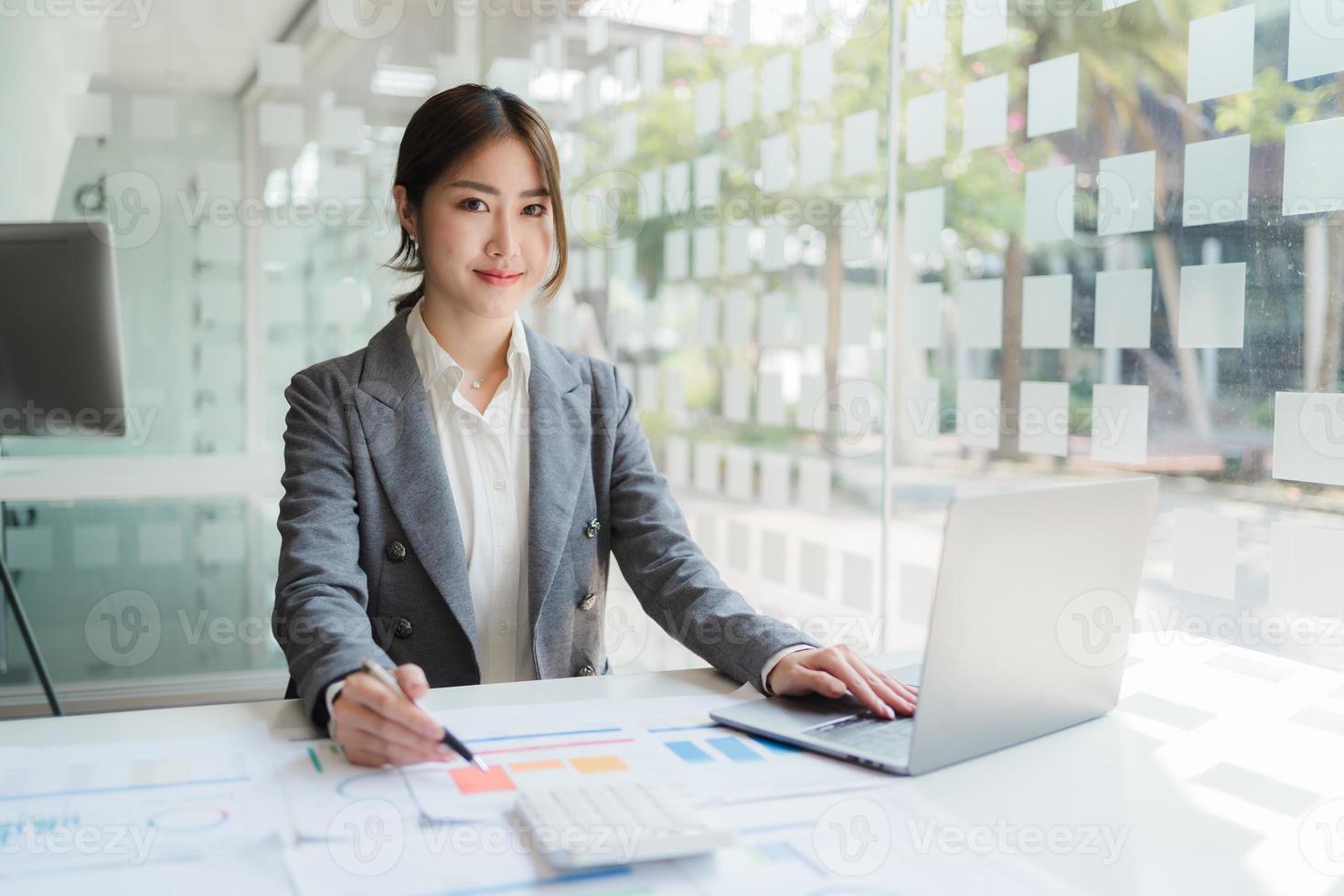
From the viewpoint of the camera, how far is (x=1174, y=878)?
0.83m

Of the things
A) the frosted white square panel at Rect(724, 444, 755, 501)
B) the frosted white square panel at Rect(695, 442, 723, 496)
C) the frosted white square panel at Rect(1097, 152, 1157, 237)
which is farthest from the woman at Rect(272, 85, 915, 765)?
the frosted white square panel at Rect(695, 442, 723, 496)

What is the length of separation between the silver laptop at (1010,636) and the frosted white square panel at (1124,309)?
924 millimetres

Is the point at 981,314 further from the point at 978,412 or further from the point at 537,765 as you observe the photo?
the point at 537,765

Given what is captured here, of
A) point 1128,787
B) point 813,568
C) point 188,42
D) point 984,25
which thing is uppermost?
point 188,42

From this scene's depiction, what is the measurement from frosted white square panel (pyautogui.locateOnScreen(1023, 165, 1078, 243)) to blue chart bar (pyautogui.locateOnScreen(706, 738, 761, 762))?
1.48m

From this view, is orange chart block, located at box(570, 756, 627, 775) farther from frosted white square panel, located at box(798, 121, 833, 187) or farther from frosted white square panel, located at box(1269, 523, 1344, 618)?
frosted white square panel, located at box(798, 121, 833, 187)

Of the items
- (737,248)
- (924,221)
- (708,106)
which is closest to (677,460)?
(737,248)

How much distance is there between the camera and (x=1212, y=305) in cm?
181

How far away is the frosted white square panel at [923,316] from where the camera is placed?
264 centimetres

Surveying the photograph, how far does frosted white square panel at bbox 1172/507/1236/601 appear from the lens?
70.7 inches

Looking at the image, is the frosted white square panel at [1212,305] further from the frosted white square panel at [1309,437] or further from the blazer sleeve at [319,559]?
the blazer sleeve at [319,559]

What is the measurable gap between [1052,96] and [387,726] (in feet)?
6.18

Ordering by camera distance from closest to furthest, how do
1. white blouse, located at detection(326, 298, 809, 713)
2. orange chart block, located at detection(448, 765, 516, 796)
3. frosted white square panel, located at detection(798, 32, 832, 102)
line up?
orange chart block, located at detection(448, 765, 516, 796) → white blouse, located at detection(326, 298, 809, 713) → frosted white square panel, located at detection(798, 32, 832, 102)

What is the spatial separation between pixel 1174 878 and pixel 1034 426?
153 cm
